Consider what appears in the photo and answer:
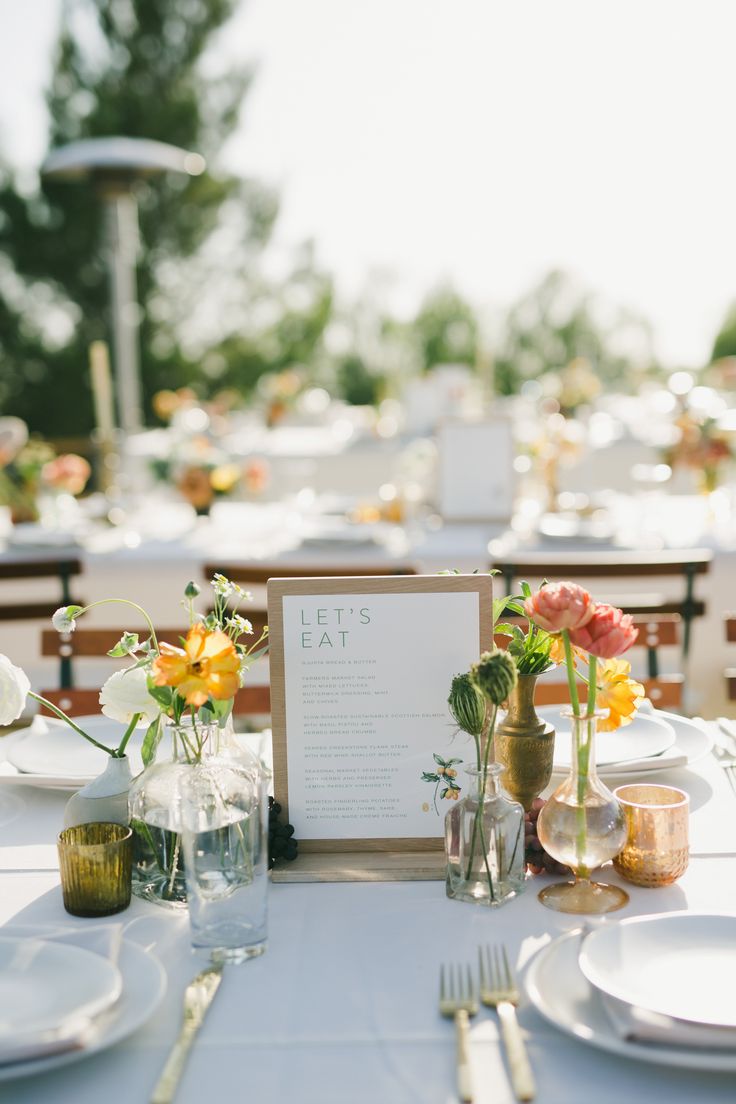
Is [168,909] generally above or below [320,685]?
below

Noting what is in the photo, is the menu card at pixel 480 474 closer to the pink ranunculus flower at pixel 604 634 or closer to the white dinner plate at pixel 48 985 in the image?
the pink ranunculus flower at pixel 604 634

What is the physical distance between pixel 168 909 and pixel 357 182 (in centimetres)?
1148

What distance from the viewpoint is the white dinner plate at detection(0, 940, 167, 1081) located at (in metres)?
0.73

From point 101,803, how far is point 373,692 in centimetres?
28

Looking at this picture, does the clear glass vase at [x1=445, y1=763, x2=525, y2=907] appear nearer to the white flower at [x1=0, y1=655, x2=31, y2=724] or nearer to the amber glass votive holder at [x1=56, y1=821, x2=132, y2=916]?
the amber glass votive holder at [x1=56, y1=821, x2=132, y2=916]

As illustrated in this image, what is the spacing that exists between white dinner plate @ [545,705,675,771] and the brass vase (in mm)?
160

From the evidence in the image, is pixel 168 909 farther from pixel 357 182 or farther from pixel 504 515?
pixel 357 182

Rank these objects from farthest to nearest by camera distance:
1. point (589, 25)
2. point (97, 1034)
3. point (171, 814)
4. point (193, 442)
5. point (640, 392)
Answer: point (589, 25), point (640, 392), point (193, 442), point (171, 814), point (97, 1034)

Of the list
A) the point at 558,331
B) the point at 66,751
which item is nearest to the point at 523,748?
the point at 66,751

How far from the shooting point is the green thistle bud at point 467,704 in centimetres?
96

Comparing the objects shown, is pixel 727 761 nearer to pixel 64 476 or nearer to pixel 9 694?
pixel 9 694

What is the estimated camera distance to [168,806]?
3.32ft

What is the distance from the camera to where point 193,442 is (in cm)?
342

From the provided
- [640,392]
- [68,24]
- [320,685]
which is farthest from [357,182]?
[320,685]
